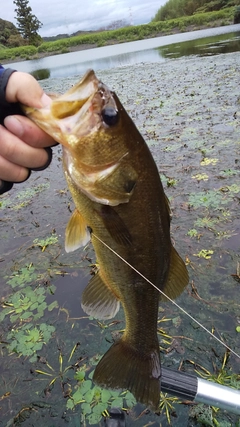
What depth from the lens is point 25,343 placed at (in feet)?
9.87

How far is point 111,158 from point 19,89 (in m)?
0.48

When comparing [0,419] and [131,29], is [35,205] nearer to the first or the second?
[0,419]

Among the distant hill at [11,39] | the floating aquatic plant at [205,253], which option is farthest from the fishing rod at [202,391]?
the distant hill at [11,39]

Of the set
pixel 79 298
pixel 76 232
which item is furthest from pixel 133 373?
pixel 79 298

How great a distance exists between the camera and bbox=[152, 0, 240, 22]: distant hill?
215 ft

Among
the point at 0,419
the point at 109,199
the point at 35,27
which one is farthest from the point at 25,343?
the point at 35,27

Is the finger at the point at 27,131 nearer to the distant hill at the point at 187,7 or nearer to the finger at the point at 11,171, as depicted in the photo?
the finger at the point at 11,171

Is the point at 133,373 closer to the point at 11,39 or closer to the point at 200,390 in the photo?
the point at 200,390

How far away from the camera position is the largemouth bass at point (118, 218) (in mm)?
1499

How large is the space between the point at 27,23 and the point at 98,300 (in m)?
78.7

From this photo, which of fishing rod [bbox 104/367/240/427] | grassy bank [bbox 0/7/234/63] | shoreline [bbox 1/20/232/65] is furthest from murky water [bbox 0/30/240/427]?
grassy bank [bbox 0/7/234/63]

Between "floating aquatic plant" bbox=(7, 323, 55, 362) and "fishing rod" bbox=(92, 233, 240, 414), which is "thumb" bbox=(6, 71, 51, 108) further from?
"floating aquatic plant" bbox=(7, 323, 55, 362)

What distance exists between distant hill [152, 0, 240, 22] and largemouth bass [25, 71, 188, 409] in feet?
230

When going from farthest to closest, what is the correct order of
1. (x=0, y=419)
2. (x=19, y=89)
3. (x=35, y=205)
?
(x=35, y=205), (x=0, y=419), (x=19, y=89)
